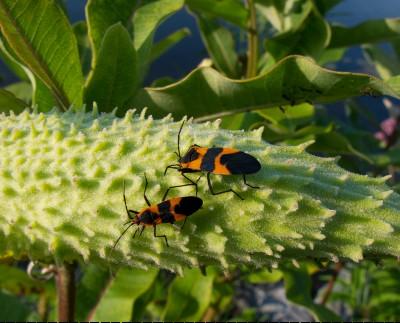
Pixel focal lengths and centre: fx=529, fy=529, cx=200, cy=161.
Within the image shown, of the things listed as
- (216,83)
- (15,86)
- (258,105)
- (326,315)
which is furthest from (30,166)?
(326,315)

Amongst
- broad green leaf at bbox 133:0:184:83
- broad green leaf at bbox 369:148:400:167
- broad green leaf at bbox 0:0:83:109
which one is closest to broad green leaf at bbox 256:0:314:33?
broad green leaf at bbox 133:0:184:83

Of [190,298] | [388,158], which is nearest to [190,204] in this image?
[190,298]

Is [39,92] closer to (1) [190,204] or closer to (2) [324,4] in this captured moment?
(1) [190,204]

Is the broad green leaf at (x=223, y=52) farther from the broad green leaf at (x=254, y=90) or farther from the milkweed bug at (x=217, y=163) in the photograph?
the milkweed bug at (x=217, y=163)

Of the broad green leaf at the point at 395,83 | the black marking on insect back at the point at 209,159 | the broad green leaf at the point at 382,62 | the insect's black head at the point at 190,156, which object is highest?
the insect's black head at the point at 190,156

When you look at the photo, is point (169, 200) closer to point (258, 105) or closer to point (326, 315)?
point (258, 105)

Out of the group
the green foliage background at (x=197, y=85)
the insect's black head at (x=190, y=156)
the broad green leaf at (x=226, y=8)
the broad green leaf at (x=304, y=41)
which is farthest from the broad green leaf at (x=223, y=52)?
the insect's black head at (x=190, y=156)
